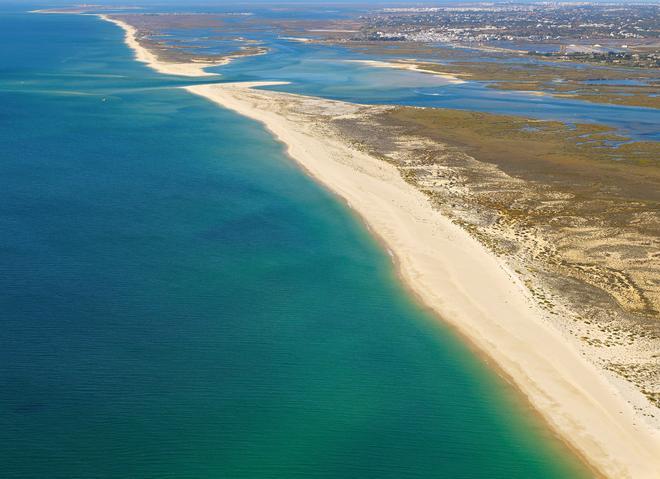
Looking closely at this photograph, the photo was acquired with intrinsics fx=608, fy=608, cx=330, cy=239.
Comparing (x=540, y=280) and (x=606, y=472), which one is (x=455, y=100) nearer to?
(x=540, y=280)

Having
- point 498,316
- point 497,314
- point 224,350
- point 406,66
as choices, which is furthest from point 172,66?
point 498,316

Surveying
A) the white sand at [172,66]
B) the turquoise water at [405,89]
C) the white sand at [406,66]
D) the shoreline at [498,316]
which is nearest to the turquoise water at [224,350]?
the shoreline at [498,316]

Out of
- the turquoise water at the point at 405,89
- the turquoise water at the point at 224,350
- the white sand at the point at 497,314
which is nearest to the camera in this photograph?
the turquoise water at the point at 224,350

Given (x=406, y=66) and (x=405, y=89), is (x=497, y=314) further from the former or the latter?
(x=406, y=66)

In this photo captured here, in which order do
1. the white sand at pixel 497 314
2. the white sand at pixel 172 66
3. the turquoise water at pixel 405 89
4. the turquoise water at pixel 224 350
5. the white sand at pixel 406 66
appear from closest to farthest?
the turquoise water at pixel 224 350 → the white sand at pixel 497 314 → the turquoise water at pixel 405 89 → the white sand at pixel 172 66 → the white sand at pixel 406 66

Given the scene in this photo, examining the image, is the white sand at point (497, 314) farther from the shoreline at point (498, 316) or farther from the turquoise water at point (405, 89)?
the turquoise water at point (405, 89)

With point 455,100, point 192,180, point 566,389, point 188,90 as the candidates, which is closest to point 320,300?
point 566,389

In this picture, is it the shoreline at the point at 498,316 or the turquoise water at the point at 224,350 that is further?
the shoreline at the point at 498,316
